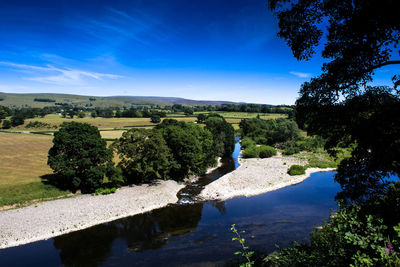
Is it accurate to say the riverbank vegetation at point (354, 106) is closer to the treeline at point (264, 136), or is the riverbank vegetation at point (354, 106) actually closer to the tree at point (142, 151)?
the tree at point (142, 151)

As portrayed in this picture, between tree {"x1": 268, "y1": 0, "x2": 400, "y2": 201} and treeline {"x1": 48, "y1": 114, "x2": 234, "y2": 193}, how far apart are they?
92.4ft

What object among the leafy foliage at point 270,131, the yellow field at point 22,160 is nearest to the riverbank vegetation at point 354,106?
the yellow field at point 22,160

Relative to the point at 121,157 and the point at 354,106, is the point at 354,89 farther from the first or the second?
the point at 121,157

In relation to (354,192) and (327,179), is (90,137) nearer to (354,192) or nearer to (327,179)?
(354,192)

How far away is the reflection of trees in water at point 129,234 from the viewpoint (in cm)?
1981

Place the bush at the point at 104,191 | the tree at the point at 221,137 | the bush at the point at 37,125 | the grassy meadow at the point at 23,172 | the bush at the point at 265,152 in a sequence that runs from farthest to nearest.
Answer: the bush at the point at 37,125
the bush at the point at 265,152
the tree at the point at 221,137
the bush at the point at 104,191
the grassy meadow at the point at 23,172

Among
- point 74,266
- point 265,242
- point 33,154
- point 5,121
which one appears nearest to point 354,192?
point 265,242

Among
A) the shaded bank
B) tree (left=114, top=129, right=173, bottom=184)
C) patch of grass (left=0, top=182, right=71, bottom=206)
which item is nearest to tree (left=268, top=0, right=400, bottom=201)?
the shaded bank

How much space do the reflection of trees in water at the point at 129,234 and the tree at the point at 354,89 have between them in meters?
18.1

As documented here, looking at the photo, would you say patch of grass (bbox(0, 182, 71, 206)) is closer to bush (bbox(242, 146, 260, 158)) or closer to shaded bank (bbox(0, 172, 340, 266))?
shaded bank (bbox(0, 172, 340, 266))

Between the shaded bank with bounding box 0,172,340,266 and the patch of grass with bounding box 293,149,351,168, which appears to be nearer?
the shaded bank with bounding box 0,172,340,266

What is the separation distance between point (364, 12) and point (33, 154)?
215ft

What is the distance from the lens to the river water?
746 inches

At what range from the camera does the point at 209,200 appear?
1262 inches
